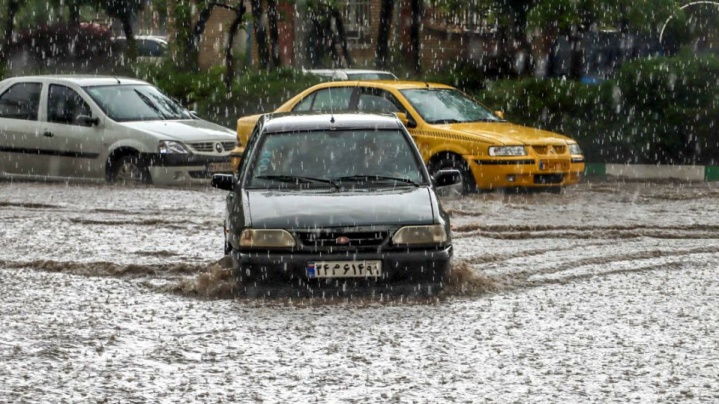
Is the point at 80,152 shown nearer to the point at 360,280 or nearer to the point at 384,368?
the point at 360,280

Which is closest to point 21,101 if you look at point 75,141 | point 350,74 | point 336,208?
point 75,141

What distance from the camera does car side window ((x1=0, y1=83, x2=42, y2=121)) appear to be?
2098cm

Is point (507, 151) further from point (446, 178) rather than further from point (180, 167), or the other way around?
point (446, 178)

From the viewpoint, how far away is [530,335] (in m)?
9.06

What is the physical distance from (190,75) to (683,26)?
44.3 feet

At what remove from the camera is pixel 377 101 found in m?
19.2

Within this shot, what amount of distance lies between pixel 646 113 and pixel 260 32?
11874 millimetres

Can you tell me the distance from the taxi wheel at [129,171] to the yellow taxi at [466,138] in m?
1.35

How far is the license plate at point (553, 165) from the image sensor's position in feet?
59.0

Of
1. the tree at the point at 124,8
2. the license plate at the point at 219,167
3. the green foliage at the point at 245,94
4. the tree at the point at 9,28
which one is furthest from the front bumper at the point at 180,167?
the tree at the point at 124,8

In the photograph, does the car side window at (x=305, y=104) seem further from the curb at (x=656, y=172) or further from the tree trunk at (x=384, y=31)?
the tree trunk at (x=384, y=31)

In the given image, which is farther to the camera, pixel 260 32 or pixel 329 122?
pixel 260 32

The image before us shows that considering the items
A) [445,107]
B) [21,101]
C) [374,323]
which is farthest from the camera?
[21,101]

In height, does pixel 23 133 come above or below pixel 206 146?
above
